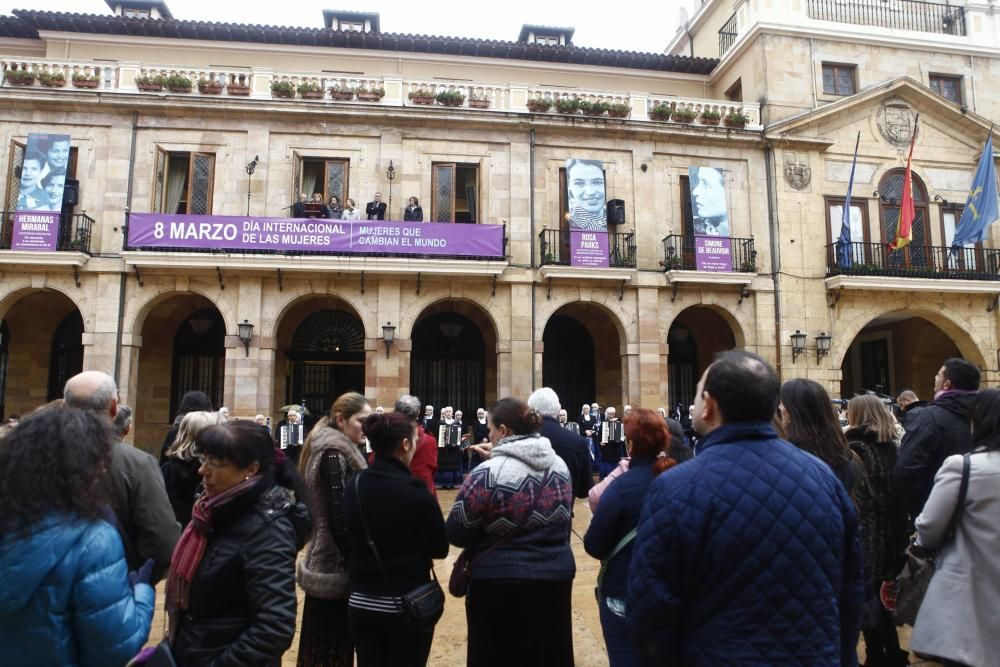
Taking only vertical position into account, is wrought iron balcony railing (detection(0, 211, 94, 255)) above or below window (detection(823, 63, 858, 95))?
below

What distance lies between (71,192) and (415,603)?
54.9ft

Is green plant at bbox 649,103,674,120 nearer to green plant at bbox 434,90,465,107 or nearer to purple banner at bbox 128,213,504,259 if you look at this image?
green plant at bbox 434,90,465,107

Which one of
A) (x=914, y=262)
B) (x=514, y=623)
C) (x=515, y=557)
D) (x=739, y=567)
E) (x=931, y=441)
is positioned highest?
(x=914, y=262)

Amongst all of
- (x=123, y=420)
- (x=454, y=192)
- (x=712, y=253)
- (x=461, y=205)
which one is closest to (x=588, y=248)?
(x=712, y=253)

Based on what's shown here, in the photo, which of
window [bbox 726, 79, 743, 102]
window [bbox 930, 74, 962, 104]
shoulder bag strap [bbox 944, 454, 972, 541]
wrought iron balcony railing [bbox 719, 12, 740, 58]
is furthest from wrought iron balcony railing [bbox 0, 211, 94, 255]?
window [bbox 930, 74, 962, 104]

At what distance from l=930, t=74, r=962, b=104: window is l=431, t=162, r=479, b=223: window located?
14622 mm

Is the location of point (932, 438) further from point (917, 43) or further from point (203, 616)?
point (917, 43)

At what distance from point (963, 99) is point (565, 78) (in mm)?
12272

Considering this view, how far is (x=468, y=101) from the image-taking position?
57.5ft

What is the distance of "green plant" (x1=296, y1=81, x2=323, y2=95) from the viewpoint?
16.8 m

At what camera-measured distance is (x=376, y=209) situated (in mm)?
16359

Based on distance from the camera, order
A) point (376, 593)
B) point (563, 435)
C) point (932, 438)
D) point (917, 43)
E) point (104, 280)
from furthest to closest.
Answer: point (917, 43), point (104, 280), point (563, 435), point (932, 438), point (376, 593)

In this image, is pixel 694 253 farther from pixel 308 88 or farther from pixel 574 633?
pixel 574 633

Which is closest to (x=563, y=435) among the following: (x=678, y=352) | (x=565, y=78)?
(x=678, y=352)
